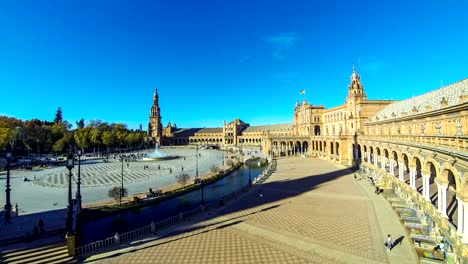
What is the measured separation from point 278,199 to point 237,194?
15.7 ft

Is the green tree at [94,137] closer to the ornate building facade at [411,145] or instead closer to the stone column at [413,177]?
the ornate building facade at [411,145]

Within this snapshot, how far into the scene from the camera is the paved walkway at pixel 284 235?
14734 millimetres

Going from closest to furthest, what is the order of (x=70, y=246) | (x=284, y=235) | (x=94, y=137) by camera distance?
(x=70, y=246), (x=284, y=235), (x=94, y=137)

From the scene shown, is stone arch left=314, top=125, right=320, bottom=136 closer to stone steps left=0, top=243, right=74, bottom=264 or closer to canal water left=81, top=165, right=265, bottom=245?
canal water left=81, top=165, right=265, bottom=245

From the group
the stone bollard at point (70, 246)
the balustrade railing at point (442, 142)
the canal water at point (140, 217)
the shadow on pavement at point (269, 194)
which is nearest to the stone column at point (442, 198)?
the balustrade railing at point (442, 142)

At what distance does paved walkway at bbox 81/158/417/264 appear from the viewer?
1473 cm

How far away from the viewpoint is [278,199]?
27484mm

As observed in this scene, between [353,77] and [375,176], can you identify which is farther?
[353,77]

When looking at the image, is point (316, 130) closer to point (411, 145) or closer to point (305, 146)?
point (305, 146)

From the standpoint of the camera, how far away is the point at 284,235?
58.2 ft

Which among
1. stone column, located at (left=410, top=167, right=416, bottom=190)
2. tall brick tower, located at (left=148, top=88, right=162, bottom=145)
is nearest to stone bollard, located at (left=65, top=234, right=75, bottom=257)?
stone column, located at (left=410, top=167, right=416, bottom=190)

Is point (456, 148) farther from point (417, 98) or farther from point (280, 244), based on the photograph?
point (417, 98)

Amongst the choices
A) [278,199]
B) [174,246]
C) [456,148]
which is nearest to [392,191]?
[278,199]

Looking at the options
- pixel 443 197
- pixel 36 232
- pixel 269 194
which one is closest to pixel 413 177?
pixel 443 197
